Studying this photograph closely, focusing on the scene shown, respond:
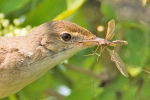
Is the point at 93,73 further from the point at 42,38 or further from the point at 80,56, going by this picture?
the point at 42,38

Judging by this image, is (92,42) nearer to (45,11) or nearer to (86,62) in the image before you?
(45,11)

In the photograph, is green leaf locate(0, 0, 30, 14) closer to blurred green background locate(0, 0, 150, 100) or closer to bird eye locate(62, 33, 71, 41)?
blurred green background locate(0, 0, 150, 100)

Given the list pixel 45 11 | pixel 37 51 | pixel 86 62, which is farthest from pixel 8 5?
pixel 86 62

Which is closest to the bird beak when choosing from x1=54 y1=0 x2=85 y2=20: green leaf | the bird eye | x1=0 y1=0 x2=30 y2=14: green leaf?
the bird eye

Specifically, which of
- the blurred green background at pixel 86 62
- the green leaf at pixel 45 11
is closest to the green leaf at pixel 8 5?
the blurred green background at pixel 86 62

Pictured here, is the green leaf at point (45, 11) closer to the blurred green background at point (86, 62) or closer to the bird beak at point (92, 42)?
the blurred green background at point (86, 62)
